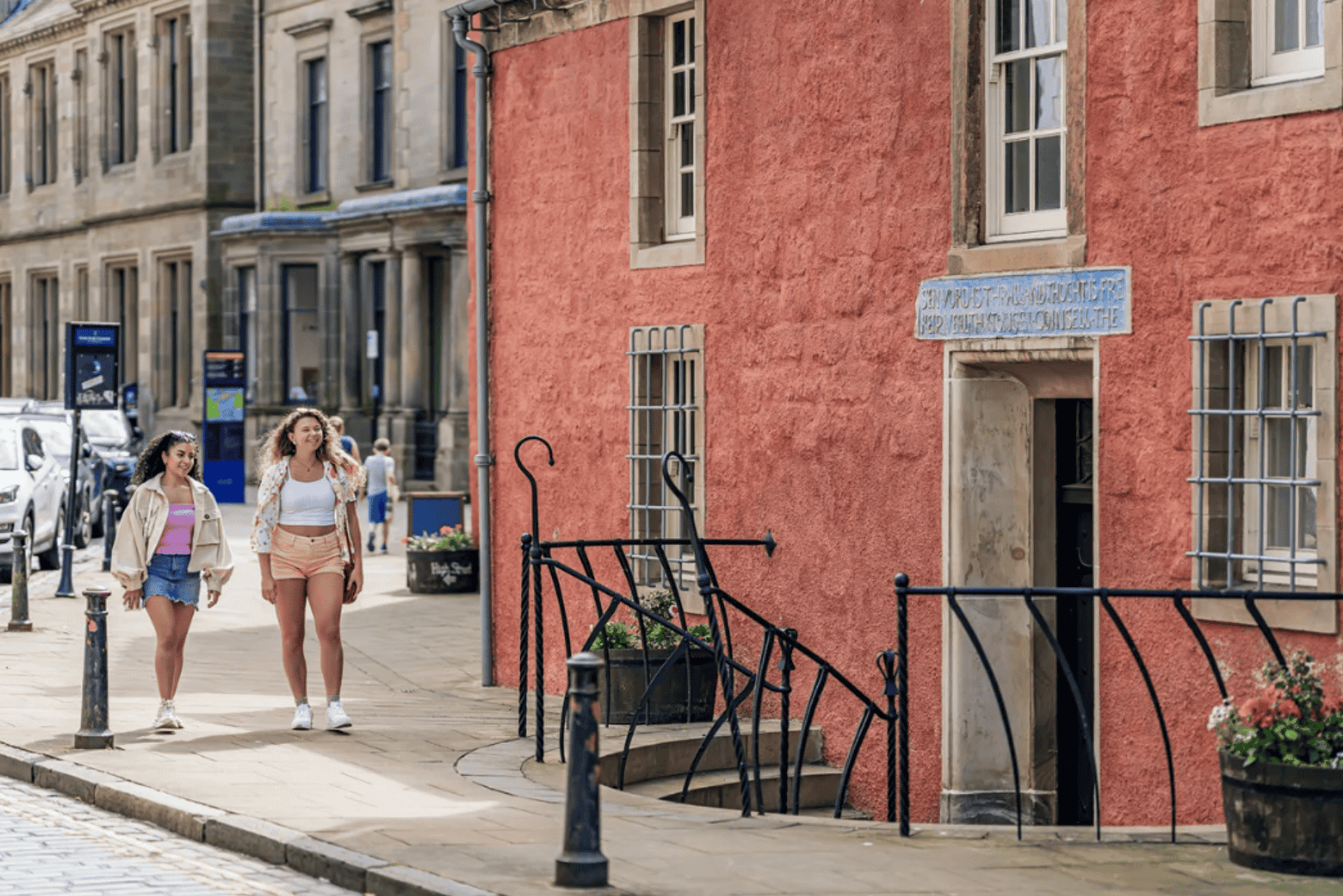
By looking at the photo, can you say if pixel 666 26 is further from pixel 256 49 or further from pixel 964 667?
pixel 256 49

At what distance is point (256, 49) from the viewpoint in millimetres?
42875

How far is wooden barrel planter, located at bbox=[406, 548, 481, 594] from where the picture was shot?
21.3 meters

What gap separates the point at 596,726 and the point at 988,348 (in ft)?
15.3

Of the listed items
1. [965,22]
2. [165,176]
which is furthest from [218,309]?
[965,22]

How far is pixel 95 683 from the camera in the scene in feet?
36.3

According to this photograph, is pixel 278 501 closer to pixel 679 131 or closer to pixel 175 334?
pixel 679 131

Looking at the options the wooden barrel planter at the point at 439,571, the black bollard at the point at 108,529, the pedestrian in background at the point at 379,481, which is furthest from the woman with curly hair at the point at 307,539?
the pedestrian in background at the point at 379,481

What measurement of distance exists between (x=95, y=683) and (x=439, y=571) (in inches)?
408

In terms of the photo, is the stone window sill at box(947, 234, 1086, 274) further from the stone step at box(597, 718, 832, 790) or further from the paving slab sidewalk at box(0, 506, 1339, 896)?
the paving slab sidewalk at box(0, 506, 1339, 896)

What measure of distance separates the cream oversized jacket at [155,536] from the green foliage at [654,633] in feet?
7.95

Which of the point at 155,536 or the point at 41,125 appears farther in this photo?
the point at 41,125

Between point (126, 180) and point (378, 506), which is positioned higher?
point (126, 180)

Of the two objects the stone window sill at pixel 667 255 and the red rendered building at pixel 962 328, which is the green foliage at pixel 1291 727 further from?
the stone window sill at pixel 667 255

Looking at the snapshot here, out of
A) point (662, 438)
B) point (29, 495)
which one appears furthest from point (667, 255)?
point (29, 495)
